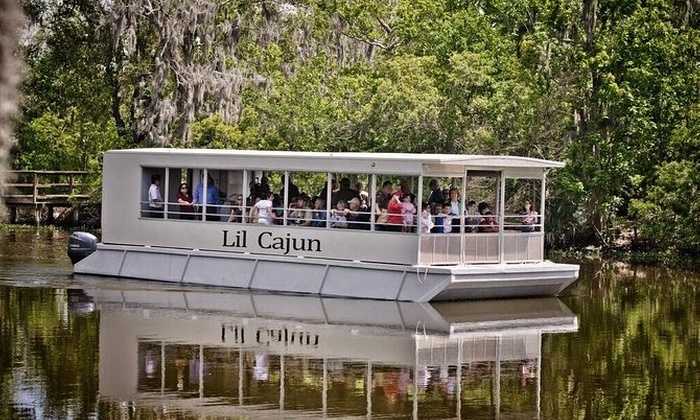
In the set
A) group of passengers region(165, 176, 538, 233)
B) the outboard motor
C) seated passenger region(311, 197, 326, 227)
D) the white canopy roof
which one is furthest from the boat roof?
the outboard motor

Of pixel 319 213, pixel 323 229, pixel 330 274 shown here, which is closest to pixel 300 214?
pixel 319 213

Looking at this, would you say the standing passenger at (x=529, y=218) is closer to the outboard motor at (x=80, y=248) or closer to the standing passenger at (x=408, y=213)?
the standing passenger at (x=408, y=213)

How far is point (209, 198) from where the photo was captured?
79.6 feet

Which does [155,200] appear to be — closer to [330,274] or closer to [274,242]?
[274,242]

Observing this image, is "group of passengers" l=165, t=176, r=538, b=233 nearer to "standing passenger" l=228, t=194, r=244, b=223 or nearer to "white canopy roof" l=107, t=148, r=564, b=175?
"standing passenger" l=228, t=194, r=244, b=223

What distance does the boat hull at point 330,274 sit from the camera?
21.3 meters

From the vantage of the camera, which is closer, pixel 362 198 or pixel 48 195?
pixel 362 198

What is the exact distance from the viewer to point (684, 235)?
3272 centimetres

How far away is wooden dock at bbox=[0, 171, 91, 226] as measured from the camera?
4269 centimetres

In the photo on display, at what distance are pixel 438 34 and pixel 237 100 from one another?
7.27 m

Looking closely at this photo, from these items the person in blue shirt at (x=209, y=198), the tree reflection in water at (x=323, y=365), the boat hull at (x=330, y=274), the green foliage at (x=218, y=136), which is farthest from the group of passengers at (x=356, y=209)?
the green foliage at (x=218, y=136)

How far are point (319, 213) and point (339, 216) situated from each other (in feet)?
1.70

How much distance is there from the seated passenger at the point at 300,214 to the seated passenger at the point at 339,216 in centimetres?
56

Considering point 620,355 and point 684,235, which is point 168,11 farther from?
point 620,355
